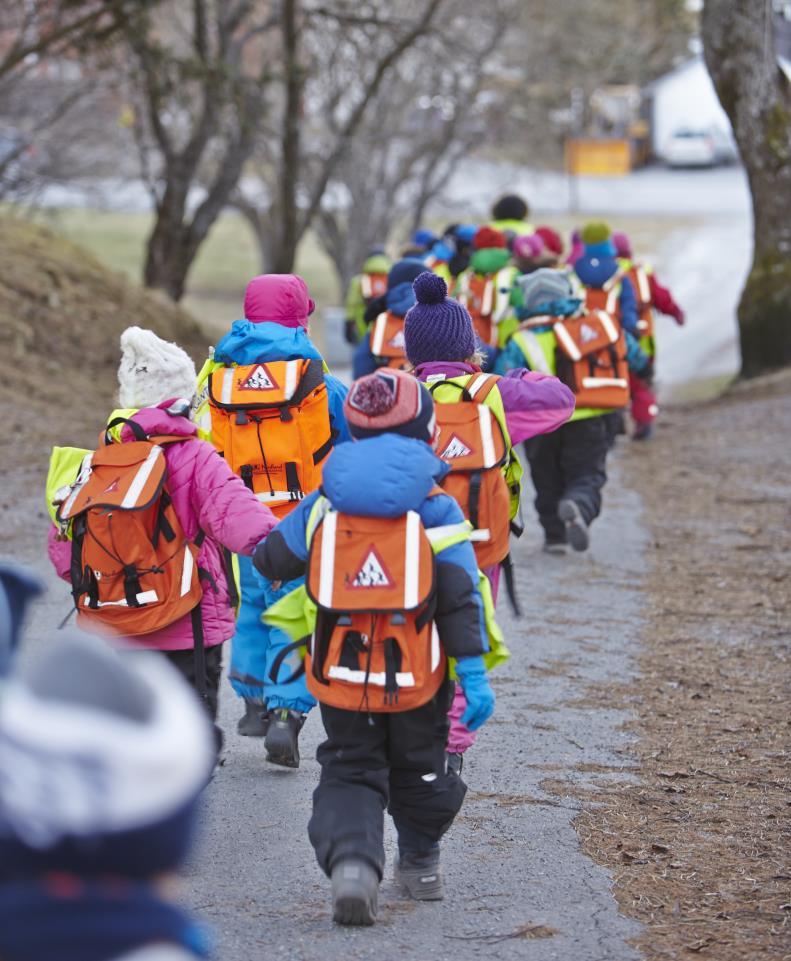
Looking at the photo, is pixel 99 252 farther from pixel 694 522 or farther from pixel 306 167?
pixel 694 522

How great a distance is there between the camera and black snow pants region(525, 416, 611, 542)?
980 cm

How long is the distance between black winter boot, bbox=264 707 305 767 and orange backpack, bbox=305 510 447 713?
1413 mm

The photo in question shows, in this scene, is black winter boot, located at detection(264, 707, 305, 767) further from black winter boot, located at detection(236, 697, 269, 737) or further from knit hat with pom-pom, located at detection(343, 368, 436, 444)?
knit hat with pom-pom, located at detection(343, 368, 436, 444)

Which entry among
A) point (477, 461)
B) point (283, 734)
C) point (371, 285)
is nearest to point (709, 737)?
point (477, 461)


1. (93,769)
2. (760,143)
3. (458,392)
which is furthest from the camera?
(760,143)

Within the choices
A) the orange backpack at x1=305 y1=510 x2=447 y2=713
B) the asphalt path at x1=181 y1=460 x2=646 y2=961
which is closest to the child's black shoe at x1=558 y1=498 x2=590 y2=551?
the asphalt path at x1=181 y1=460 x2=646 y2=961

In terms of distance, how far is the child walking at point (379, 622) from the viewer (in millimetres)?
4297

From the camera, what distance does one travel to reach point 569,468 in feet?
32.6

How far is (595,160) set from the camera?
60.4m

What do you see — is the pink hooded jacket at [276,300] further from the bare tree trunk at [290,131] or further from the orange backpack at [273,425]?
the bare tree trunk at [290,131]

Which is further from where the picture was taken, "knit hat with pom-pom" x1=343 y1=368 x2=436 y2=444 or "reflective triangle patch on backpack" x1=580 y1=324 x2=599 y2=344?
"reflective triangle patch on backpack" x1=580 y1=324 x2=599 y2=344

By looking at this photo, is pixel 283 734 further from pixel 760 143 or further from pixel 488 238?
pixel 760 143

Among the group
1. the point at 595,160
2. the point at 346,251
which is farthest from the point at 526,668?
the point at 595,160

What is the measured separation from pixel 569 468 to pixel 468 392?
4.25m
